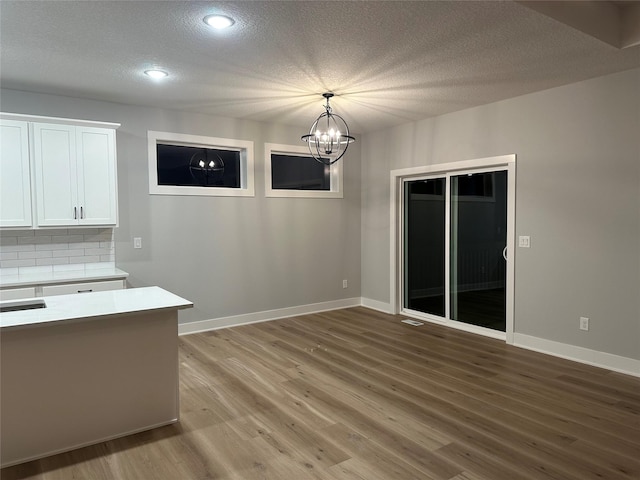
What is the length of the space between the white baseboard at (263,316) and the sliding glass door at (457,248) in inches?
38.5

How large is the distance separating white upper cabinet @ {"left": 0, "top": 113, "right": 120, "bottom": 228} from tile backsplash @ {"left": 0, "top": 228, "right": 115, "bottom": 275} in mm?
356

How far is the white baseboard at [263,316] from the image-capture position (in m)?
5.31

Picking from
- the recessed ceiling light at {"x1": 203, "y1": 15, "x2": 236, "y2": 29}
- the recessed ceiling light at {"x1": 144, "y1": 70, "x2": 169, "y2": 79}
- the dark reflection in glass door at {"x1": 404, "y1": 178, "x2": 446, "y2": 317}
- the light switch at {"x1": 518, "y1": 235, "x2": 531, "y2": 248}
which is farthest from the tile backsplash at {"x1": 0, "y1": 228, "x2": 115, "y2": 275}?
the light switch at {"x1": 518, "y1": 235, "x2": 531, "y2": 248}

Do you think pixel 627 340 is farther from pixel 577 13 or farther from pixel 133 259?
pixel 133 259

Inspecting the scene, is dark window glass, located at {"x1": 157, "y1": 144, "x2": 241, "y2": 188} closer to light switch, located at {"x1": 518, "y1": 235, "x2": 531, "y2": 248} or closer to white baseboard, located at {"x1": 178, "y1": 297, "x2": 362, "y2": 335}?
white baseboard, located at {"x1": 178, "y1": 297, "x2": 362, "y2": 335}

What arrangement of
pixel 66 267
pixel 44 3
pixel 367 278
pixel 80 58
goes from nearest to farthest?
pixel 44 3 < pixel 80 58 < pixel 66 267 < pixel 367 278

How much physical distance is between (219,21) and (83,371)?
92.0 inches

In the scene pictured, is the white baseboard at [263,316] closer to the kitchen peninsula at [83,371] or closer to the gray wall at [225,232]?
the gray wall at [225,232]

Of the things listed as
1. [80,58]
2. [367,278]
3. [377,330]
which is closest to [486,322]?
[377,330]

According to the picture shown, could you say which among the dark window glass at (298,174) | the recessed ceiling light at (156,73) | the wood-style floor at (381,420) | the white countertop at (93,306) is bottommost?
the wood-style floor at (381,420)

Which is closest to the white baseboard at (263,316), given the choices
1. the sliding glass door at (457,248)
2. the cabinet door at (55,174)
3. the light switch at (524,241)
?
the sliding glass door at (457,248)

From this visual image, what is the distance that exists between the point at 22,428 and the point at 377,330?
148 inches

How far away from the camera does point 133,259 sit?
16.1 feet

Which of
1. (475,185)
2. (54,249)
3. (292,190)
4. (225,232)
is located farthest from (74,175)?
(475,185)
